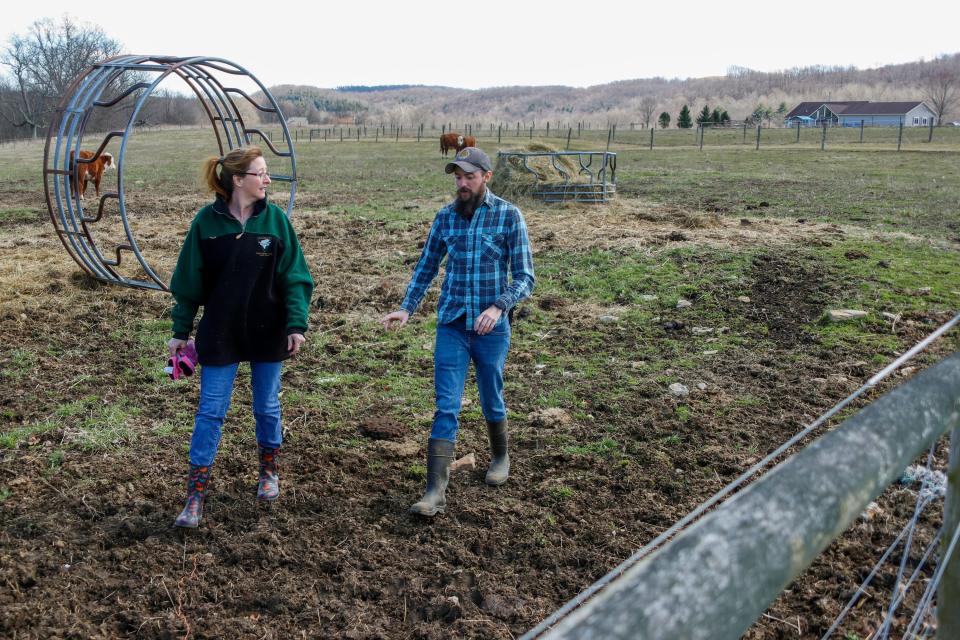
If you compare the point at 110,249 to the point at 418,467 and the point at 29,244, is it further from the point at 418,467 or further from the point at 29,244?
the point at 418,467

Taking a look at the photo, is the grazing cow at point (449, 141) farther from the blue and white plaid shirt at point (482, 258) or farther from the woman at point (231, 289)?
the woman at point (231, 289)

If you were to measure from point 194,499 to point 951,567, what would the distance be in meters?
3.31

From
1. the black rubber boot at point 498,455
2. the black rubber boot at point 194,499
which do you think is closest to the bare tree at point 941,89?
the black rubber boot at point 498,455

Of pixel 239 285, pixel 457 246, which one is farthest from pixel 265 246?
pixel 457 246

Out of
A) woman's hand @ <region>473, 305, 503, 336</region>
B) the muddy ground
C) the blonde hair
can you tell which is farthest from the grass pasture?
the blonde hair

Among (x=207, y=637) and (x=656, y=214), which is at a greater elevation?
(x=656, y=214)

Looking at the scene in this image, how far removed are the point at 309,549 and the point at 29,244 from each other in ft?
31.0

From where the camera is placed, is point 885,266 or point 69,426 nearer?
point 69,426

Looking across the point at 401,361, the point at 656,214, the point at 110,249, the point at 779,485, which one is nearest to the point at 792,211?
the point at 656,214

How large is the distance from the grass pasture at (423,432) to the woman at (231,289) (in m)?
0.55

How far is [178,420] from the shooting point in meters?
5.16

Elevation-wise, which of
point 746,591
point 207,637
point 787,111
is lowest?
point 207,637

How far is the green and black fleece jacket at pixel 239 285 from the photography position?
374 centimetres

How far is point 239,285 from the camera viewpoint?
3.75 meters
